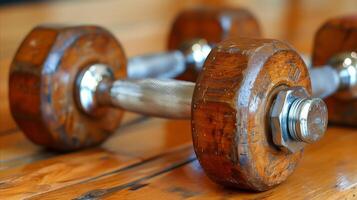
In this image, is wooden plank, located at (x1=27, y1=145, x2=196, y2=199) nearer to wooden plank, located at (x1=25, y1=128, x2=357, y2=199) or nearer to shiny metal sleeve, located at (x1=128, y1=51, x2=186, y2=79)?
wooden plank, located at (x1=25, y1=128, x2=357, y2=199)

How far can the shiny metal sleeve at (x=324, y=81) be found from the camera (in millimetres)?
697

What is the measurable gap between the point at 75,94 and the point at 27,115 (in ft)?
0.17

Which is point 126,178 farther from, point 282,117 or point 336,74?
point 336,74

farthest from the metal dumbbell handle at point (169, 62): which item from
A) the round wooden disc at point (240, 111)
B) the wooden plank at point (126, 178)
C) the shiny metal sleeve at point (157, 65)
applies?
the round wooden disc at point (240, 111)

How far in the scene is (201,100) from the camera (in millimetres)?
550

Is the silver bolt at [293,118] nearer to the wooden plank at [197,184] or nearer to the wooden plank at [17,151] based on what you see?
the wooden plank at [197,184]

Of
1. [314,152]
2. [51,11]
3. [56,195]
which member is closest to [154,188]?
[56,195]

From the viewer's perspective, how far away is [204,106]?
548 millimetres

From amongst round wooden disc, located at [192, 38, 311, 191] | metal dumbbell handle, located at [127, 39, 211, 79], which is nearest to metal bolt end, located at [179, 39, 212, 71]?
metal dumbbell handle, located at [127, 39, 211, 79]

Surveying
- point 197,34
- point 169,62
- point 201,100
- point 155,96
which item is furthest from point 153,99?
point 197,34

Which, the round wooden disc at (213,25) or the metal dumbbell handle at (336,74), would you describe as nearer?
the metal dumbbell handle at (336,74)

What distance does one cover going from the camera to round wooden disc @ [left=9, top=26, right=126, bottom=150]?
2.14 feet

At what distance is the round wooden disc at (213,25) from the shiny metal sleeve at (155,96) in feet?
0.83

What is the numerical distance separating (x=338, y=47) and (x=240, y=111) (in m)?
0.30
